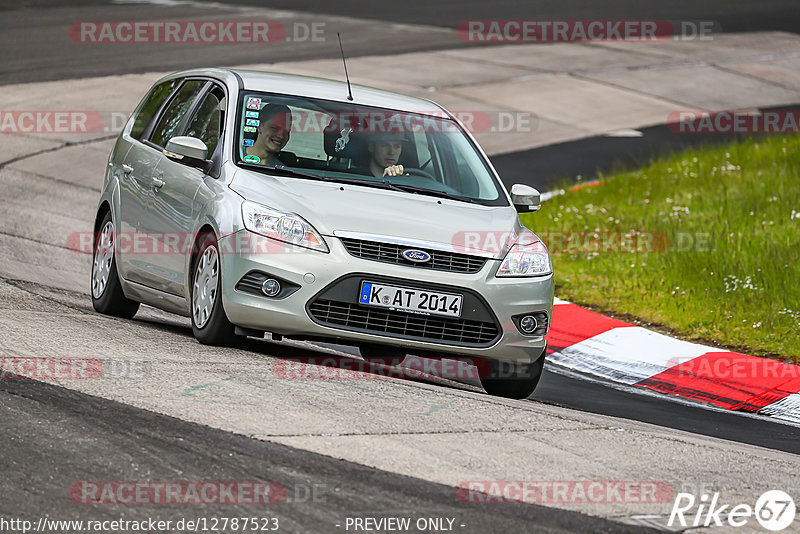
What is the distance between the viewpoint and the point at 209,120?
28.0 feet

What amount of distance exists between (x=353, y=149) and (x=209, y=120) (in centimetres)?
102

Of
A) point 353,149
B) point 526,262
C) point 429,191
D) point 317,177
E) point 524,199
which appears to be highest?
point 353,149

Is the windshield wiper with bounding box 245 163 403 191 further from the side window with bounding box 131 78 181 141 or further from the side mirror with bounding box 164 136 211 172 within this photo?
the side window with bounding box 131 78 181 141

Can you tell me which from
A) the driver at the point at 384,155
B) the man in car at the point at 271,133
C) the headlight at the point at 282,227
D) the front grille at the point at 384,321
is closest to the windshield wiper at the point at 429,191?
the driver at the point at 384,155

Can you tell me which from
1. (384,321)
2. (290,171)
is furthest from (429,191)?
(384,321)

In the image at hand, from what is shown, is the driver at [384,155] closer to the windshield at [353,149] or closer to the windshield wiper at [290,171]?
the windshield at [353,149]

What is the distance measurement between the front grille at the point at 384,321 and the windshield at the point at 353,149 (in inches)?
38.2

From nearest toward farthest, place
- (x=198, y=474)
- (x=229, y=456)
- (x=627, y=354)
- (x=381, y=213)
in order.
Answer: (x=198, y=474), (x=229, y=456), (x=381, y=213), (x=627, y=354)

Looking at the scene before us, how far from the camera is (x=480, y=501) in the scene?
5109 millimetres

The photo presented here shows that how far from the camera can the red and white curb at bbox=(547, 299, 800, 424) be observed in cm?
862

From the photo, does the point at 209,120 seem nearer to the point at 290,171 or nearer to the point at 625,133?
the point at 290,171

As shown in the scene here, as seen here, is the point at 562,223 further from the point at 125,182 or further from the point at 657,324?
the point at 125,182

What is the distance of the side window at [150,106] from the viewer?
30.8 ft

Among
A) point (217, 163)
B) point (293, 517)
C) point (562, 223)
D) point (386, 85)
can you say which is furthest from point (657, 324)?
point (386, 85)
